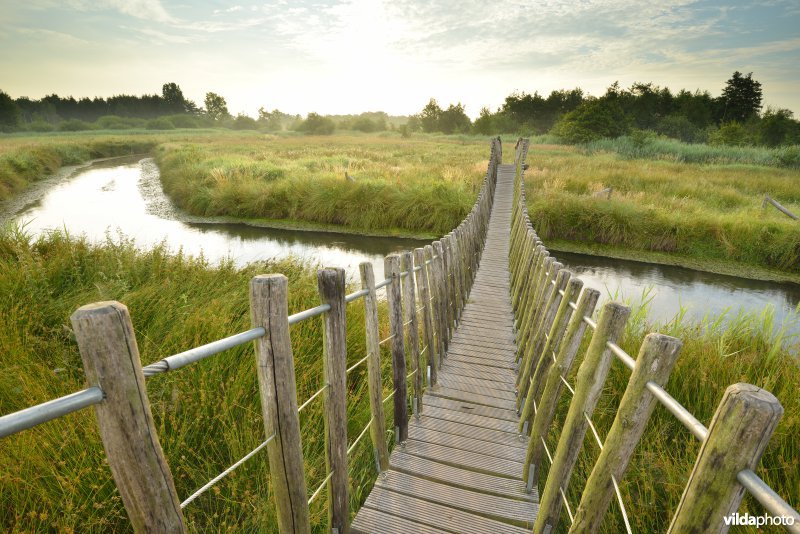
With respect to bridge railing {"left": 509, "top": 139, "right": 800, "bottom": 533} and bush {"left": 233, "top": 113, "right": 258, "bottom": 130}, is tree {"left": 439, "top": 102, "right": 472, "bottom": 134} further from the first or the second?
bridge railing {"left": 509, "top": 139, "right": 800, "bottom": 533}

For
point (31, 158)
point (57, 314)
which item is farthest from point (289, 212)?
point (31, 158)

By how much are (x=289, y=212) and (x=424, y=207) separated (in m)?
4.96

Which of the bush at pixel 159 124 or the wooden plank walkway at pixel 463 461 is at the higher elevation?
the bush at pixel 159 124

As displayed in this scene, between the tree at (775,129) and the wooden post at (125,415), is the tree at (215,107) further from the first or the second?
the wooden post at (125,415)

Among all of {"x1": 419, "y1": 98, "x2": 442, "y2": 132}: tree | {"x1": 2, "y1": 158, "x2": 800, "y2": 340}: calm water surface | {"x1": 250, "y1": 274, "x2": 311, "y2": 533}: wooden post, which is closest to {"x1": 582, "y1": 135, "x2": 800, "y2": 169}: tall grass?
{"x1": 2, "y1": 158, "x2": 800, "y2": 340}: calm water surface

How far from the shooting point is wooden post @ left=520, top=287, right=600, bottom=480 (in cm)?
240

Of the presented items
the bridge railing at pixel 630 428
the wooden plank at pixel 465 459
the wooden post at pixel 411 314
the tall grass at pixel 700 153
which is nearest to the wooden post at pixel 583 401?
the bridge railing at pixel 630 428

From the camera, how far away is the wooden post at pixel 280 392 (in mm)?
1506

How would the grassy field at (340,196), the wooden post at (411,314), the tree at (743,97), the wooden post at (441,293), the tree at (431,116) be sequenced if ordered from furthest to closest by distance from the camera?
1. the tree at (431,116)
2. the tree at (743,97)
3. the grassy field at (340,196)
4. the wooden post at (441,293)
5. the wooden post at (411,314)

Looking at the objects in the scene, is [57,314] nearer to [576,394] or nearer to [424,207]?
[576,394]

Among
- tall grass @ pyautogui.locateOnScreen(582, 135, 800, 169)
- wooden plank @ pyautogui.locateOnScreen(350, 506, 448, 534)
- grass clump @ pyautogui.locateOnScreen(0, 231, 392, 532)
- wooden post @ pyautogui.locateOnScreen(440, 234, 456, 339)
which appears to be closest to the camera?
grass clump @ pyautogui.locateOnScreen(0, 231, 392, 532)

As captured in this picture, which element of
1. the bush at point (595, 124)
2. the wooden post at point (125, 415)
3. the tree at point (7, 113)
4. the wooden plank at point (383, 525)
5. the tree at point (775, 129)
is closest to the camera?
the wooden post at point (125, 415)

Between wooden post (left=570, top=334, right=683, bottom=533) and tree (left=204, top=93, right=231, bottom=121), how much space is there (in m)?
116

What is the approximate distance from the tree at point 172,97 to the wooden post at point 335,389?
122 meters
